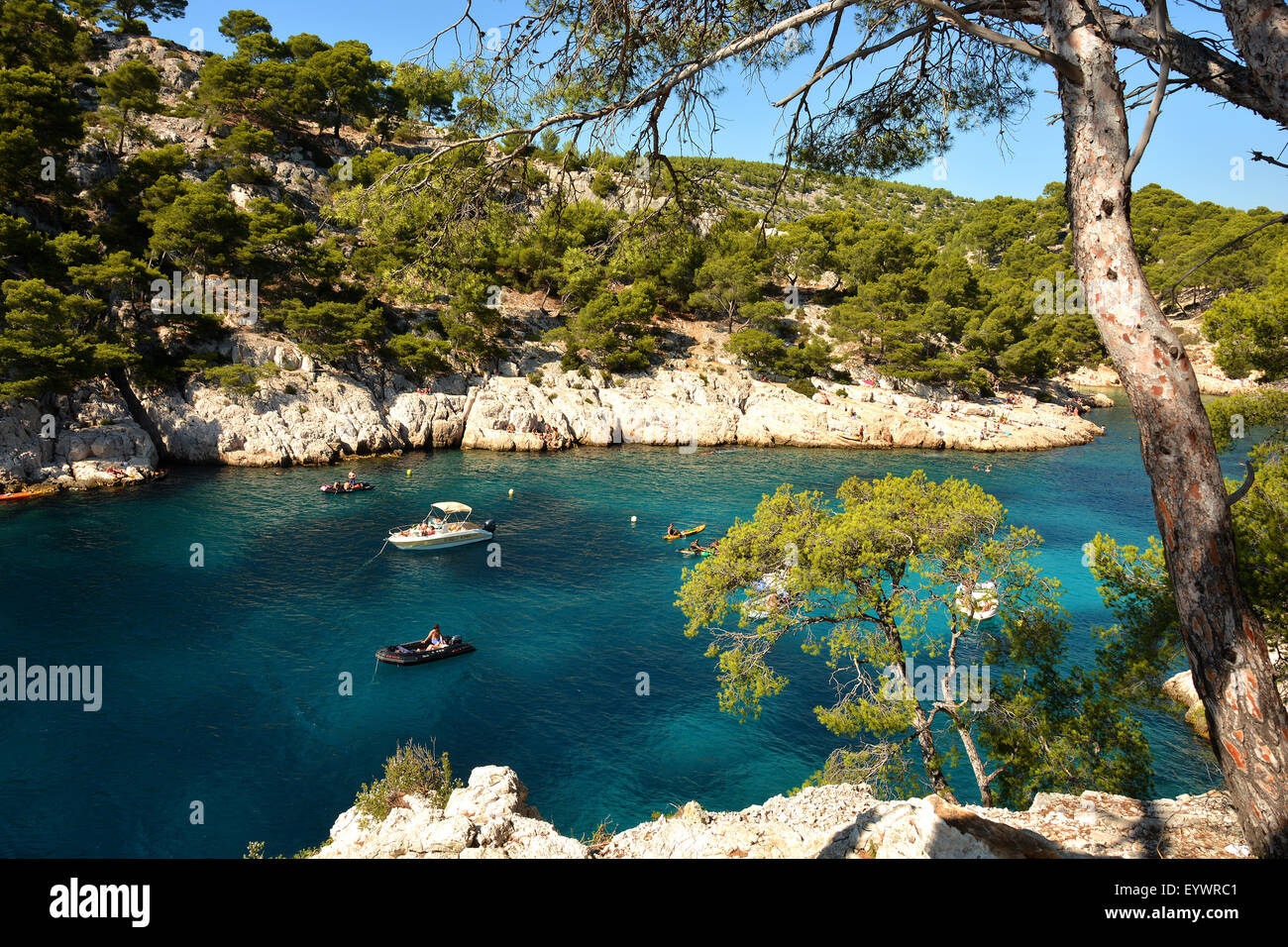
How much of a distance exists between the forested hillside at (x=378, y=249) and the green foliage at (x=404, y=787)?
29.2 ft

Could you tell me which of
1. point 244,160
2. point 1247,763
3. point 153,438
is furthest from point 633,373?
point 1247,763

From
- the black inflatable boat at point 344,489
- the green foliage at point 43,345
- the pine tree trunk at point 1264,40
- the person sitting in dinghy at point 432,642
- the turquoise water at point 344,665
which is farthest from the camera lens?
the black inflatable boat at point 344,489

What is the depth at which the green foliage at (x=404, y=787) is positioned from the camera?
11.4m

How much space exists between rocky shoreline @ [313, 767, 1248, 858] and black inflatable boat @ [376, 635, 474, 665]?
8.99m

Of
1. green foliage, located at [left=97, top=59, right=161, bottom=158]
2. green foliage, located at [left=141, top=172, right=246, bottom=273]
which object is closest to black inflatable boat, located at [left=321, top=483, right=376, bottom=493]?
green foliage, located at [left=141, top=172, right=246, bottom=273]

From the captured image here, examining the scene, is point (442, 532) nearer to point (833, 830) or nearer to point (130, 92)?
point (833, 830)

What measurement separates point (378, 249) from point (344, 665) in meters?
29.0

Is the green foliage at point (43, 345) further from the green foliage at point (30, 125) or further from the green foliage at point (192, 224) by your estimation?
the green foliage at point (30, 125)

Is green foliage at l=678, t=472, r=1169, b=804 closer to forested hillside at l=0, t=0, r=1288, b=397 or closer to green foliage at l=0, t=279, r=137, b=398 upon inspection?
forested hillside at l=0, t=0, r=1288, b=397

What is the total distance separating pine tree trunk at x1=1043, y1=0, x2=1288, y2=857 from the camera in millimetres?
4047

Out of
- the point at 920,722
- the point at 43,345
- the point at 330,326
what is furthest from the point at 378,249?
the point at 920,722

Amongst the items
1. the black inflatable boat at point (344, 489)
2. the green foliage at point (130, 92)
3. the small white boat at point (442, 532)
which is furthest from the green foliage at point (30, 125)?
the small white boat at point (442, 532)
